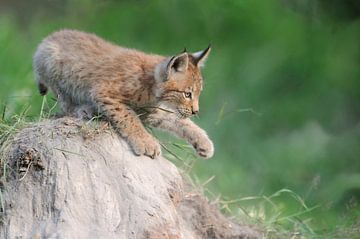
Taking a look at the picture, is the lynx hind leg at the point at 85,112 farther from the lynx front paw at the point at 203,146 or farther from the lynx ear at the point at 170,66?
the lynx front paw at the point at 203,146

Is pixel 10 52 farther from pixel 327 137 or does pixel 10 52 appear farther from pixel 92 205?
pixel 92 205

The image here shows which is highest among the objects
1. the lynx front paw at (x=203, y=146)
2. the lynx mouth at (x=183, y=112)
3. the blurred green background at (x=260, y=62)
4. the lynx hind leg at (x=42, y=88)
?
the blurred green background at (x=260, y=62)

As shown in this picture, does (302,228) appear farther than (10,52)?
No

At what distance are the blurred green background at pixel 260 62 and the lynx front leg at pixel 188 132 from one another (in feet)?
18.1

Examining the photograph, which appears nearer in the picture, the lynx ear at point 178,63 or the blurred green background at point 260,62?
the lynx ear at point 178,63

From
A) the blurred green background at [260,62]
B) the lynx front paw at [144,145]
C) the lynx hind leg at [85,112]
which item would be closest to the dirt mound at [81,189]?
the lynx front paw at [144,145]

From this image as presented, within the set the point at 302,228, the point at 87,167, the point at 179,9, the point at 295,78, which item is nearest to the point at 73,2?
the point at 179,9

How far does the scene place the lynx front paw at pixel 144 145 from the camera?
26.5 ft

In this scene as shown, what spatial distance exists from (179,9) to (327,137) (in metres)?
3.06

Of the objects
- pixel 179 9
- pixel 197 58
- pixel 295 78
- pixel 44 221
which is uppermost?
pixel 179 9

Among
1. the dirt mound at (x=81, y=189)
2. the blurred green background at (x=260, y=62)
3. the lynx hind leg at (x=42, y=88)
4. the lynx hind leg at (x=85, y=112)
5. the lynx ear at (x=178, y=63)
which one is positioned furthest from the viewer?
the blurred green background at (x=260, y=62)

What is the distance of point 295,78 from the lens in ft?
54.7

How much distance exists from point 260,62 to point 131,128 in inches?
341

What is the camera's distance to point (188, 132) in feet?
28.4
